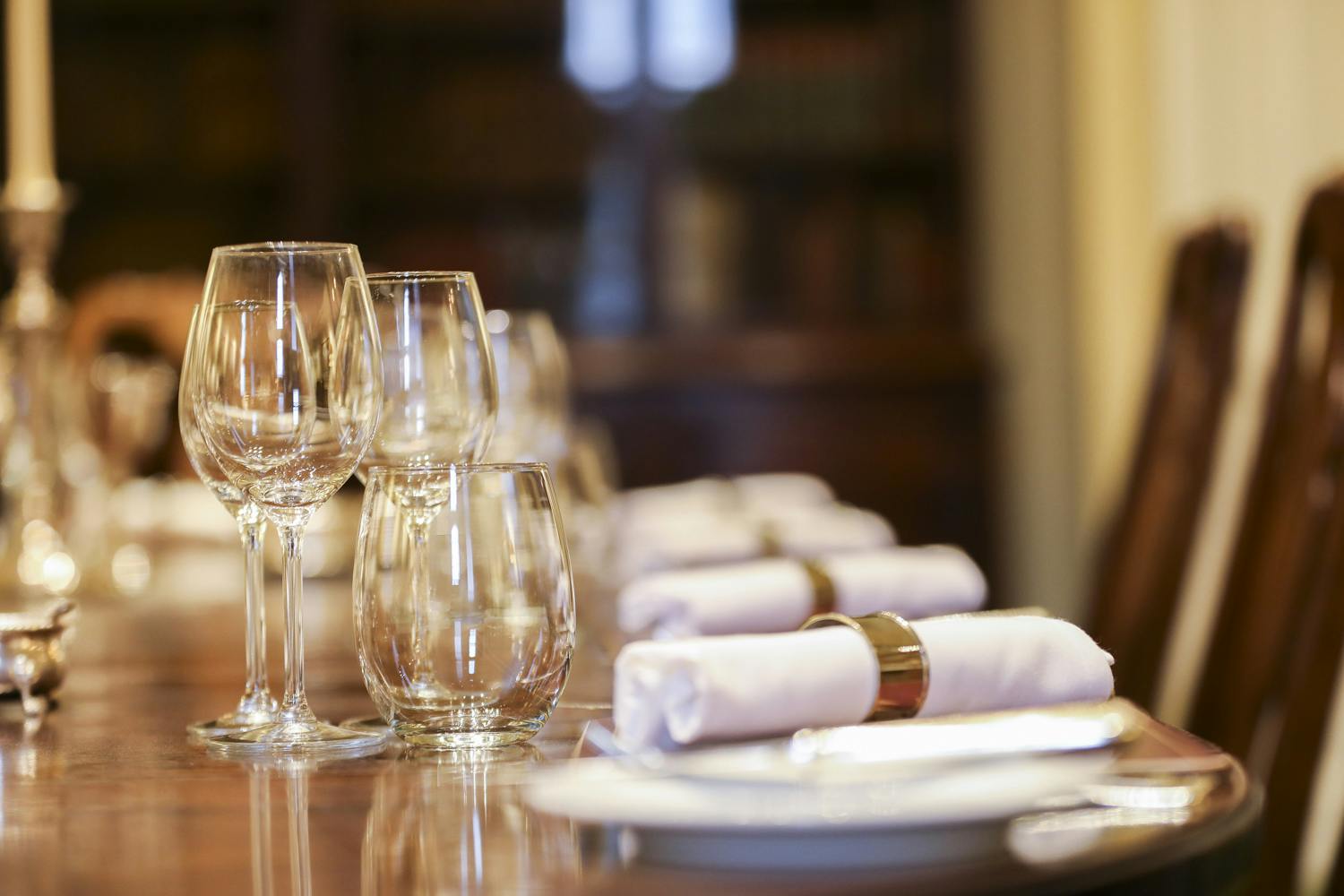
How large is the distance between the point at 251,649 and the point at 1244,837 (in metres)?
0.40

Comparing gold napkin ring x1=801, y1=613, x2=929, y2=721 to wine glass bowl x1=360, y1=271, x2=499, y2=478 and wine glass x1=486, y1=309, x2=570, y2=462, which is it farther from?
wine glass x1=486, y1=309, x2=570, y2=462

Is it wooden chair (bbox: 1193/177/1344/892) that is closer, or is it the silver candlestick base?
wooden chair (bbox: 1193/177/1344/892)

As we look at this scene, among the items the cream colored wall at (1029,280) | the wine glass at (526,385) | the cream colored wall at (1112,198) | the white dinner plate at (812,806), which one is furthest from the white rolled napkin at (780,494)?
the cream colored wall at (1029,280)

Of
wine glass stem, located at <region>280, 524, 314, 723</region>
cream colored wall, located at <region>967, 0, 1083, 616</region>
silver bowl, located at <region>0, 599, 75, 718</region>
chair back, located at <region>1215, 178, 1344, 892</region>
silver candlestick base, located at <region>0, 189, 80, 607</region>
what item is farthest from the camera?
cream colored wall, located at <region>967, 0, 1083, 616</region>

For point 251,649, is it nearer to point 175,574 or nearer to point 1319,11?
point 175,574

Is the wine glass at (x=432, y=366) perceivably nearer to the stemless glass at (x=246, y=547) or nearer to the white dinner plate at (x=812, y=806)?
the stemless glass at (x=246, y=547)

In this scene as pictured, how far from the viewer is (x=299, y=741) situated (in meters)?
0.66

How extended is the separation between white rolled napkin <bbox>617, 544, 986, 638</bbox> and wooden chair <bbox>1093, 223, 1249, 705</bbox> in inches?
23.2

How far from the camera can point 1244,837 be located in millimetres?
476

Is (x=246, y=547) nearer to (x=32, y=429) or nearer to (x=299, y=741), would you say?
(x=299, y=741)

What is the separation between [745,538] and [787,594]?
379 mm

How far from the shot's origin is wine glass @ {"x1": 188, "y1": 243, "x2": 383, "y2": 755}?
2.11 ft

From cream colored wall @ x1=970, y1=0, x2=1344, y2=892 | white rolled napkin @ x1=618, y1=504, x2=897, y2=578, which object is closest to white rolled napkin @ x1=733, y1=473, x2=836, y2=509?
white rolled napkin @ x1=618, y1=504, x2=897, y2=578

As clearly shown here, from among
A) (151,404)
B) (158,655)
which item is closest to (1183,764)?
(158,655)
